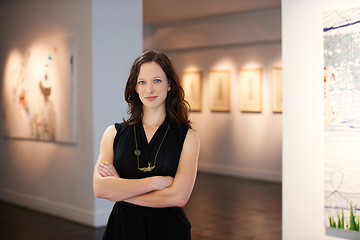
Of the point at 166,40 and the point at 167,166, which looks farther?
the point at 166,40

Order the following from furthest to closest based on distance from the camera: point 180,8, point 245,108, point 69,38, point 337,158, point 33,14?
1. point 245,108
2. point 180,8
3. point 33,14
4. point 69,38
5. point 337,158

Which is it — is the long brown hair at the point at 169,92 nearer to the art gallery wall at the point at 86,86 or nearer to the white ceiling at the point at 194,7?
the art gallery wall at the point at 86,86

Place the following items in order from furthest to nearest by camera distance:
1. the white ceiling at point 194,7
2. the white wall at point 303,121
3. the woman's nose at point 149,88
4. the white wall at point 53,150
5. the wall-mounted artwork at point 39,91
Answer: the white ceiling at point 194,7 → the wall-mounted artwork at point 39,91 → the white wall at point 53,150 → the white wall at point 303,121 → the woman's nose at point 149,88

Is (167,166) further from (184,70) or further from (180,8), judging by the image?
(184,70)

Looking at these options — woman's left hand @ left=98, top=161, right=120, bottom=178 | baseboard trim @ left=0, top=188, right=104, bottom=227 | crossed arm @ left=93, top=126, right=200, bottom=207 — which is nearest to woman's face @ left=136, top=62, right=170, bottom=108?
crossed arm @ left=93, top=126, right=200, bottom=207

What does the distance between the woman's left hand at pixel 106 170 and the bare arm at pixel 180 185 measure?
19 centimetres

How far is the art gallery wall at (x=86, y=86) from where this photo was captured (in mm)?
6879

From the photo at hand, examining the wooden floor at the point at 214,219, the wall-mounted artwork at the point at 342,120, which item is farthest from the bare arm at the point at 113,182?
the wooden floor at the point at 214,219

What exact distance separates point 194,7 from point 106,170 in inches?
323

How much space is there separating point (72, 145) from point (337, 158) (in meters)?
4.13

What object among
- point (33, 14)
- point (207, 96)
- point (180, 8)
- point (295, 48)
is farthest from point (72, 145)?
point (207, 96)

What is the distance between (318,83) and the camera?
4414 millimetres

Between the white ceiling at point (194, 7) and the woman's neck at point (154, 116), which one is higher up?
the white ceiling at point (194, 7)

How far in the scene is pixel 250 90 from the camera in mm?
11227
